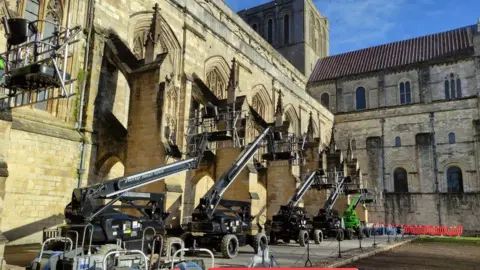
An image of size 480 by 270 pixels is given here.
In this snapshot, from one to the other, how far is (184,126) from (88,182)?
447 centimetres

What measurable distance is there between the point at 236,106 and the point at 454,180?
1062 inches

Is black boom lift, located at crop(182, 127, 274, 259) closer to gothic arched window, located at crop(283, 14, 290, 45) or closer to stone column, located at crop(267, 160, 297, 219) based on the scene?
stone column, located at crop(267, 160, 297, 219)

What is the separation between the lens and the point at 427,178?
121ft

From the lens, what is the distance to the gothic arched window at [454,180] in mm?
36031

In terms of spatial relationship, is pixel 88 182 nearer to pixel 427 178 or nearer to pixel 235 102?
pixel 235 102

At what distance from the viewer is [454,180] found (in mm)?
36312

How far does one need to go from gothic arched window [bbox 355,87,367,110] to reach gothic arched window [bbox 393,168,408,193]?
775cm

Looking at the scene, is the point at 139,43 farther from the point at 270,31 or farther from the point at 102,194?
the point at 270,31

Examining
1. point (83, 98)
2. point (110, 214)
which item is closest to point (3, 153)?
point (110, 214)

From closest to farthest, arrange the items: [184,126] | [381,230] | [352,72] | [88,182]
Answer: [88,182], [184,126], [381,230], [352,72]

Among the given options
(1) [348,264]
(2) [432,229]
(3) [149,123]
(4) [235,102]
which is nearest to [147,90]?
(3) [149,123]

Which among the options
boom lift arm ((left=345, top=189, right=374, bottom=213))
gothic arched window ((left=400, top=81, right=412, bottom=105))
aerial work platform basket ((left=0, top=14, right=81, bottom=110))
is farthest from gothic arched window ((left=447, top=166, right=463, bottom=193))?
aerial work platform basket ((left=0, top=14, right=81, bottom=110))

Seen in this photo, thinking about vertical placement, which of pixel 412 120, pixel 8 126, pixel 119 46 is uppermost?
pixel 412 120

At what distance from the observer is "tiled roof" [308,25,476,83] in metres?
40.7
